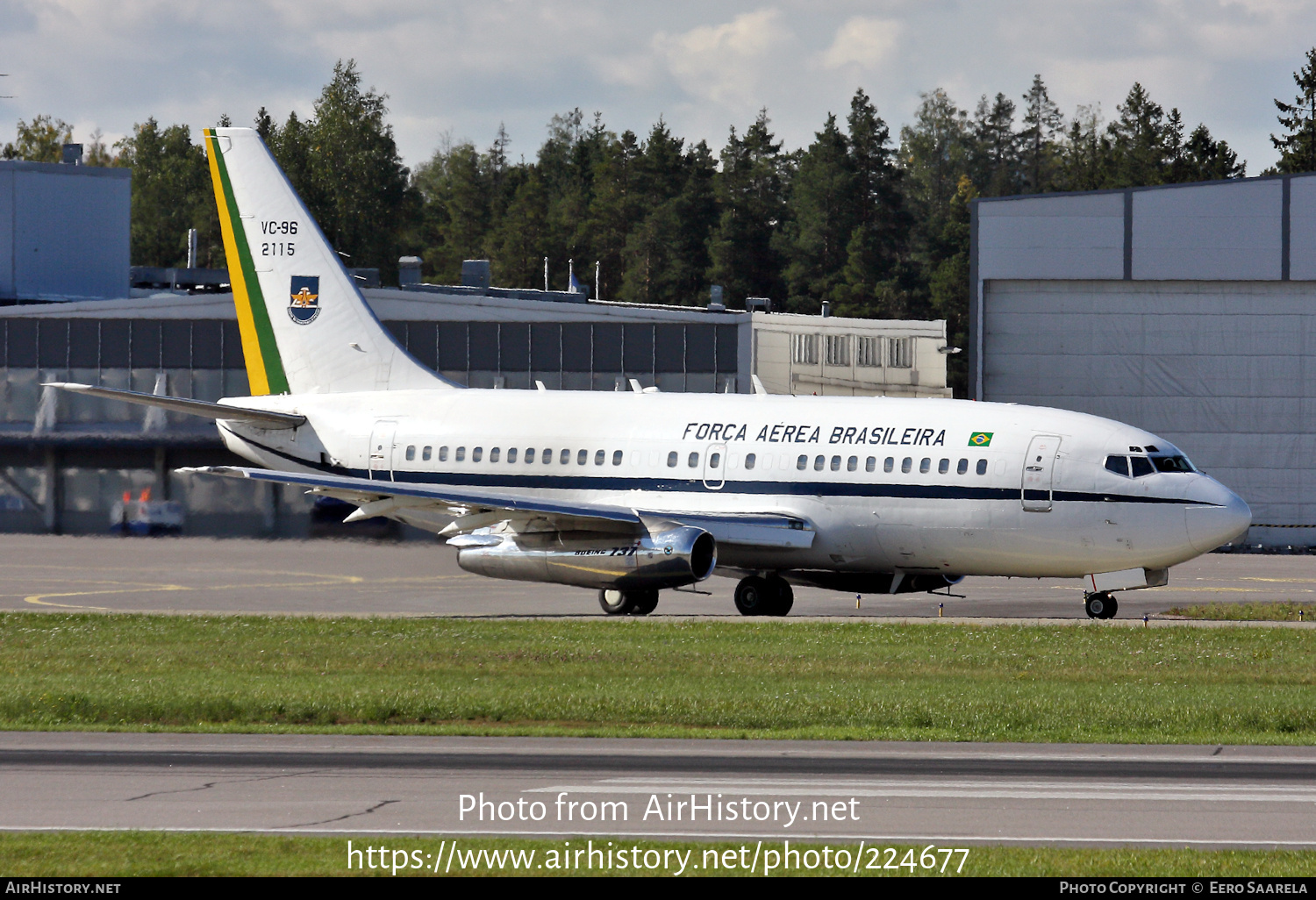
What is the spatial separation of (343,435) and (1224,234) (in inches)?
1304

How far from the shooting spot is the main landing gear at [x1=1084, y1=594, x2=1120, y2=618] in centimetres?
3231

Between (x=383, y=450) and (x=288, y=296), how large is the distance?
5.68m

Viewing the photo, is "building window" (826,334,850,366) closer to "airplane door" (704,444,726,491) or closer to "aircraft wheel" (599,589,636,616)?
"airplane door" (704,444,726,491)

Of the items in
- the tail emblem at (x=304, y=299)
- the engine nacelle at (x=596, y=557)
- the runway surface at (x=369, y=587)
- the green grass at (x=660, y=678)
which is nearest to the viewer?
the green grass at (x=660, y=678)

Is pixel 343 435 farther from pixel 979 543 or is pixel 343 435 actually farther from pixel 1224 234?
pixel 1224 234

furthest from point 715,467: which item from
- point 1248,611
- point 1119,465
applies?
point 1248,611

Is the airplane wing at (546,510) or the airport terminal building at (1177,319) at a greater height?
the airport terminal building at (1177,319)

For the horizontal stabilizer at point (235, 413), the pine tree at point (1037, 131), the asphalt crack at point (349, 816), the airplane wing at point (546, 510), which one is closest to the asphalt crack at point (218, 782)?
the asphalt crack at point (349, 816)

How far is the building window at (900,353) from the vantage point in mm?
65438

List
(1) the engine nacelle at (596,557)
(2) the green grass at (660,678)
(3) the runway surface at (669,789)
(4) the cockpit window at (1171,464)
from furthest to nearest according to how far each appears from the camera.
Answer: (1) the engine nacelle at (596,557) → (4) the cockpit window at (1171,464) → (2) the green grass at (660,678) → (3) the runway surface at (669,789)

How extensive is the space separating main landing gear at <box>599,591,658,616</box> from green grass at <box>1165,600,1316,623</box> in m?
10.1

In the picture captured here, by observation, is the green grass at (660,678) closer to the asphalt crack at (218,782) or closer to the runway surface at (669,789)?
the runway surface at (669,789)

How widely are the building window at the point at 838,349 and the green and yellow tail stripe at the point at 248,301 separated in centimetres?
2586

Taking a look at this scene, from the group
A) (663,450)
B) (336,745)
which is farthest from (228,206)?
(336,745)
